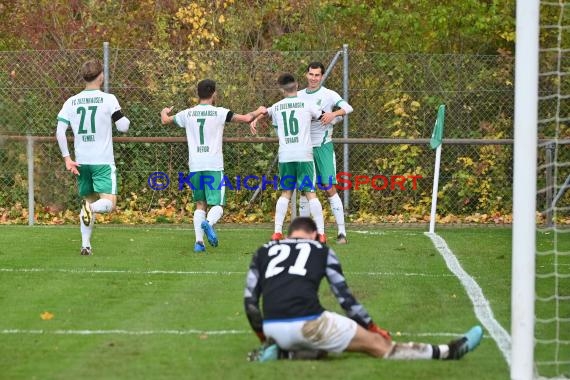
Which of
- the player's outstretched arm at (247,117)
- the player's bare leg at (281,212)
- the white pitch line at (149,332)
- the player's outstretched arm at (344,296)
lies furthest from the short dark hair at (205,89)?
the player's outstretched arm at (344,296)

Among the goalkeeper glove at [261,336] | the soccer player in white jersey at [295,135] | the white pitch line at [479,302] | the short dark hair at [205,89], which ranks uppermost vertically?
the short dark hair at [205,89]

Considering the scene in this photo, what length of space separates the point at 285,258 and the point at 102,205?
608 centimetres

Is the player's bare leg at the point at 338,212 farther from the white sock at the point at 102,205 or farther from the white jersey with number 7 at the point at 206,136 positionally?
the white sock at the point at 102,205

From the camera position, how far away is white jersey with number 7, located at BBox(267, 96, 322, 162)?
611 inches

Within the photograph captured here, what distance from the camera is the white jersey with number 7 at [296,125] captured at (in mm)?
15531

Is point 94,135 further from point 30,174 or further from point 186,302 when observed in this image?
point 30,174

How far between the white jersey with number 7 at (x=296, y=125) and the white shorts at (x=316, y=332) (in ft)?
23.3

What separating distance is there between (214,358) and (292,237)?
3.28ft

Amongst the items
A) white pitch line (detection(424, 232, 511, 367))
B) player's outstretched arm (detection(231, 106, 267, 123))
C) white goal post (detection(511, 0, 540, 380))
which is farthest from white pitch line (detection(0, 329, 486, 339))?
player's outstretched arm (detection(231, 106, 267, 123))

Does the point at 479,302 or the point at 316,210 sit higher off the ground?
the point at 316,210

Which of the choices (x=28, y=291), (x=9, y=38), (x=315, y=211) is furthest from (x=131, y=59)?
(x=28, y=291)

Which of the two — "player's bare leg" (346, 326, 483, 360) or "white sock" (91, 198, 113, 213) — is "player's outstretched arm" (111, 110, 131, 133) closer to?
"white sock" (91, 198, 113, 213)

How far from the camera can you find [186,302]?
1147 cm

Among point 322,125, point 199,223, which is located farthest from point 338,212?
point 199,223
